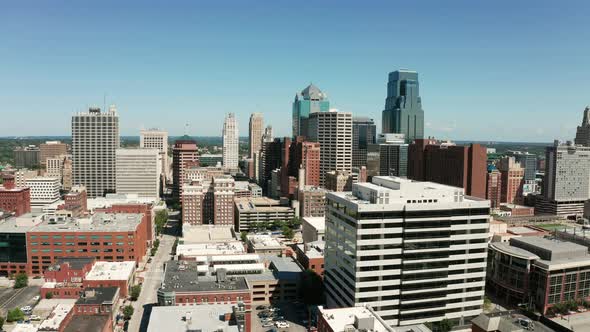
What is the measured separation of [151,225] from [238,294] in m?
73.1

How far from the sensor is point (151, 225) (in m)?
153

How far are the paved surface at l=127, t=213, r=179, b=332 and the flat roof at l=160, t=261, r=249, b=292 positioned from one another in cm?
743

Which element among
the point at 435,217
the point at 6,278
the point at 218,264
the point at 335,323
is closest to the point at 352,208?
the point at 435,217

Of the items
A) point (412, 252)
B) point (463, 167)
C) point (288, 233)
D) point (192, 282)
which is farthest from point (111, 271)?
point (463, 167)

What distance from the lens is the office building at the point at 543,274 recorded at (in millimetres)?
95500

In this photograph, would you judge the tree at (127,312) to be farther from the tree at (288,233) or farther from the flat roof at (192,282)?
the tree at (288,233)

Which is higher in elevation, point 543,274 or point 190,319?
point 190,319

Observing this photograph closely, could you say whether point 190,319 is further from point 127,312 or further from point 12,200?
point 12,200

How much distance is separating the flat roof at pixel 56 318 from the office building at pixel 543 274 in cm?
8441

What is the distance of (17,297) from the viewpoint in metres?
103

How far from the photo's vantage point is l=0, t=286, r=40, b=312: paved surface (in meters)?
97.5

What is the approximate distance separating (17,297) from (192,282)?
132ft

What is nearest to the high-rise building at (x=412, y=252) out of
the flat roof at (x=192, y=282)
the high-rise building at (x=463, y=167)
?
the flat roof at (x=192, y=282)

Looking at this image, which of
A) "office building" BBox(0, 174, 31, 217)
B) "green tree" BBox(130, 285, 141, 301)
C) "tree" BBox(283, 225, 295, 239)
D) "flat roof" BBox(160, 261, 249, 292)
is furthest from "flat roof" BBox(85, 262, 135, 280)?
"office building" BBox(0, 174, 31, 217)
